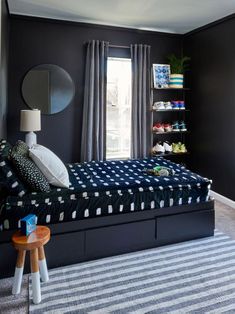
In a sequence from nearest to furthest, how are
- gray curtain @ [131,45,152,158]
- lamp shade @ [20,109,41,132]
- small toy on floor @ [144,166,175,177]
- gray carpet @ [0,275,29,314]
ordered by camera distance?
gray carpet @ [0,275,29,314] → small toy on floor @ [144,166,175,177] → lamp shade @ [20,109,41,132] → gray curtain @ [131,45,152,158]

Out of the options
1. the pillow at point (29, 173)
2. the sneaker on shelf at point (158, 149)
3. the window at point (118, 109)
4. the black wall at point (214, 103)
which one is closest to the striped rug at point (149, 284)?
the pillow at point (29, 173)

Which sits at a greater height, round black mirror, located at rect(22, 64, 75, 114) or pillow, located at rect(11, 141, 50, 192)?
round black mirror, located at rect(22, 64, 75, 114)

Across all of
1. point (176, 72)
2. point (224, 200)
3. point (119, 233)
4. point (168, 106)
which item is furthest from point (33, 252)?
point (176, 72)

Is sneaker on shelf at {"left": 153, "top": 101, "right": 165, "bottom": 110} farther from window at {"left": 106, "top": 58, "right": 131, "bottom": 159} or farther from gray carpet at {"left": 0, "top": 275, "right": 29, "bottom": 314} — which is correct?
gray carpet at {"left": 0, "top": 275, "right": 29, "bottom": 314}

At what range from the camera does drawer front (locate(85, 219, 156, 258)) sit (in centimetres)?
244

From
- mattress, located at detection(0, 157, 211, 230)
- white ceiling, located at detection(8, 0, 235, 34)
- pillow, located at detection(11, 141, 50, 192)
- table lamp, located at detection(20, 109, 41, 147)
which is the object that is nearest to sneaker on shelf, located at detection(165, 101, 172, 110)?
white ceiling, located at detection(8, 0, 235, 34)

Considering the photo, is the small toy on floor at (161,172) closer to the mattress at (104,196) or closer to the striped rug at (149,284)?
the mattress at (104,196)

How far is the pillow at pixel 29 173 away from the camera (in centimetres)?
221

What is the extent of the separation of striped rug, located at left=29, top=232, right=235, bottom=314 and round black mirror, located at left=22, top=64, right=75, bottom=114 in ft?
8.08

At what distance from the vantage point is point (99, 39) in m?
4.24

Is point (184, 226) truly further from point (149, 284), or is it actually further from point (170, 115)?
point (170, 115)

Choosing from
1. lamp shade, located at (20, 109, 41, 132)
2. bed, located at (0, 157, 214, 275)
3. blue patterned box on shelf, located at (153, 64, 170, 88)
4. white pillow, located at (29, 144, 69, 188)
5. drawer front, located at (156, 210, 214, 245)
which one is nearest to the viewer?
bed, located at (0, 157, 214, 275)

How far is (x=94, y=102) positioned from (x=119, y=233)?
2288mm

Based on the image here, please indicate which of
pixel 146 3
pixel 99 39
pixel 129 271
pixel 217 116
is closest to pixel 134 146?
pixel 217 116
